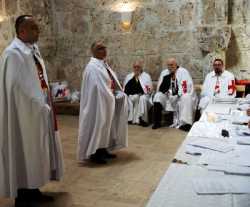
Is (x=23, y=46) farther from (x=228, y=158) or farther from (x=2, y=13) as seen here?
(x=2, y=13)

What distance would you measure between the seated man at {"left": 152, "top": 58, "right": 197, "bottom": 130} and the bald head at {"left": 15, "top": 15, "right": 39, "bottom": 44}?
379cm

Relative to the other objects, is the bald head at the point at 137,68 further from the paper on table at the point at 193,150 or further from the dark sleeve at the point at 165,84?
the paper on table at the point at 193,150

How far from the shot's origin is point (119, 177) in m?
4.19

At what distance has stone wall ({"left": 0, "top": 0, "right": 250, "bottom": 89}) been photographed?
7.18m

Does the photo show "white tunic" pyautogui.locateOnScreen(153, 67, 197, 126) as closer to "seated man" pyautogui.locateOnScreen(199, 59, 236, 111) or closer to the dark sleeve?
the dark sleeve

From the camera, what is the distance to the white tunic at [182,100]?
6.57 m

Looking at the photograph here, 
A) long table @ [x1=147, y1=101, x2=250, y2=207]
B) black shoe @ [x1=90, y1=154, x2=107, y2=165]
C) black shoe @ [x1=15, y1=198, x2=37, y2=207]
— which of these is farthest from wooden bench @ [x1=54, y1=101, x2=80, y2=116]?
long table @ [x1=147, y1=101, x2=250, y2=207]

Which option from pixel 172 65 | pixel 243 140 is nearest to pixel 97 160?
pixel 243 140

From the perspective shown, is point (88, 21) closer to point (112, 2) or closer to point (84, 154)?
point (112, 2)

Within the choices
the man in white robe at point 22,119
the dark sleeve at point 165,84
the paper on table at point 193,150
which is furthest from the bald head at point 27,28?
the dark sleeve at point 165,84

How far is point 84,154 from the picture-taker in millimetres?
4648

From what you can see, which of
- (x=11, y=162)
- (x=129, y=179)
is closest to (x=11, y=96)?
(x=11, y=162)

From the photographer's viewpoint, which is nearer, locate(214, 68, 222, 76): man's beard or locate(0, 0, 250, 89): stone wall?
locate(214, 68, 222, 76): man's beard

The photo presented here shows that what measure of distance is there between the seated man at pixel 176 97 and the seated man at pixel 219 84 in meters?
0.24
